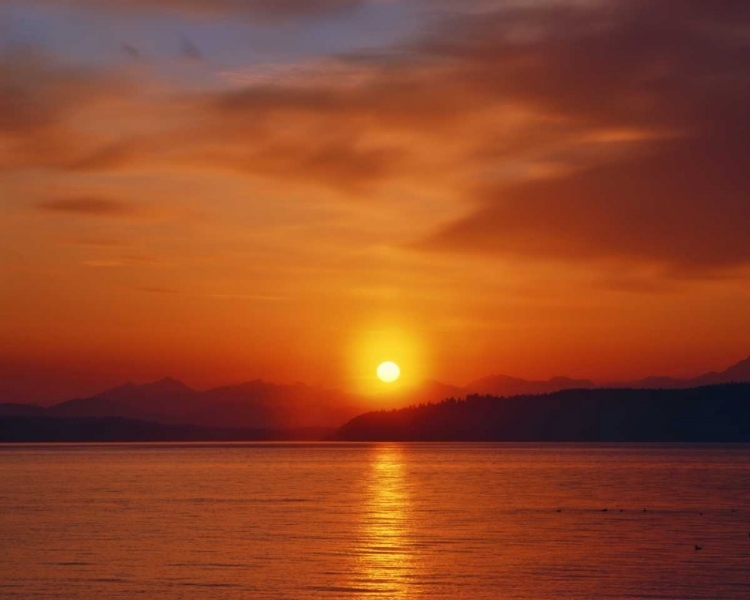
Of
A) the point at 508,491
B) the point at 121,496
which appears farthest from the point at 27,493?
the point at 508,491

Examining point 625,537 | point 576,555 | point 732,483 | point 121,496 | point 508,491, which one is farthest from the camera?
point 732,483

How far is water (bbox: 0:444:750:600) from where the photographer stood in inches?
2039

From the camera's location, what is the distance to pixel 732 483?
456ft

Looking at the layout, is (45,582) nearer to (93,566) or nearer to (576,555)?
(93,566)

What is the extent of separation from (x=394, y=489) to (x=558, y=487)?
20.3 metres

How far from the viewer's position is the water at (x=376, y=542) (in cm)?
5178

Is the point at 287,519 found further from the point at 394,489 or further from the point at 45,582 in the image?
the point at 394,489

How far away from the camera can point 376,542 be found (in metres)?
69.5

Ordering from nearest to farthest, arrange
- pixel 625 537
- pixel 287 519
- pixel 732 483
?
pixel 625 537, pixel 287 519, pixel 732 483

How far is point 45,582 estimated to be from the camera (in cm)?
5366

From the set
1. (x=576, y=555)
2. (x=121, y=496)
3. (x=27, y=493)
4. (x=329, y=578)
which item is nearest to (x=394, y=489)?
(x=121, y=496)

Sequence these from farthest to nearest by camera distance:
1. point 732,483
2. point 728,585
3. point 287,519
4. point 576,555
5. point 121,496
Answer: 1. point 732,483
2. point 121,496
3. point 287,519
4. point 576,555
5. point 728,585

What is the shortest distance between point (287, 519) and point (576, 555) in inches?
1180

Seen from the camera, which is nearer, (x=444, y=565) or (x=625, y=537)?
(x=444, y=565)
